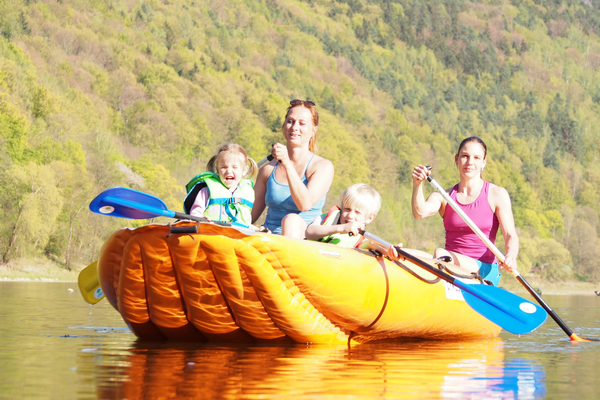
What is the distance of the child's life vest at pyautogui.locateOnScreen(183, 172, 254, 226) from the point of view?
5027mm

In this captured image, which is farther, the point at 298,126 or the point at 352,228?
the point at 298,126

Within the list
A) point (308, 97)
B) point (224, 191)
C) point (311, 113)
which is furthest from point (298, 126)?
point (308, 97)

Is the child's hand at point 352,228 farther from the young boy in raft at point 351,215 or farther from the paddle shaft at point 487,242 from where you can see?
the paddle shaft at point 487,242

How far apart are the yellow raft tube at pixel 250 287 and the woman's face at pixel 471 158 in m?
1.38

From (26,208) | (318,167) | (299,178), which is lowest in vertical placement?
(299,178)

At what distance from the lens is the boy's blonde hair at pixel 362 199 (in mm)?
5395

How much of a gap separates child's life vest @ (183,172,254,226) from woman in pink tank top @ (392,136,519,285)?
175 centimetres

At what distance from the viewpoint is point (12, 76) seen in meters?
42.6

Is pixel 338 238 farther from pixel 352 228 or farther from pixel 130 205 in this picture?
pixel 130 205

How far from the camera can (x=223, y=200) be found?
199 inches

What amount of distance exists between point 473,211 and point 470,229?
0.62 ft

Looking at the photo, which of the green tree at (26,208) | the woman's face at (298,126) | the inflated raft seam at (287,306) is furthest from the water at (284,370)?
the green tree at (26,208)

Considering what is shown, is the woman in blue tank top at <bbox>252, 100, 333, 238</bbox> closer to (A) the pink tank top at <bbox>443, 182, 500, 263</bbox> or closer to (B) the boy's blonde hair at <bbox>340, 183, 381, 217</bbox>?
(B) the boy's blonde hair at <bbox>340, 183, 381, 217</bbox>

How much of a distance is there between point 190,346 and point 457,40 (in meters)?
127
